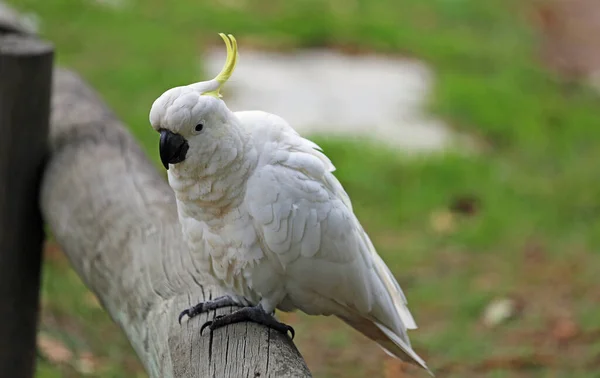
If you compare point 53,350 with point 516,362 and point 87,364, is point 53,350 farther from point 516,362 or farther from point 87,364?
point 516,362

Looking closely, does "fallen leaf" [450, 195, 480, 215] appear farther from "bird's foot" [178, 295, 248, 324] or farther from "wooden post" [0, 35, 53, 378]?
"bird's foot" [178, 295, 248, 324]

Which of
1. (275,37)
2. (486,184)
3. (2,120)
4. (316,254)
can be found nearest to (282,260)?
(316,254)

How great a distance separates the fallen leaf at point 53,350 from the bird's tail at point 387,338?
1.37 m

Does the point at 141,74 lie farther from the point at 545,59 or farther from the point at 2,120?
the point at 545,59

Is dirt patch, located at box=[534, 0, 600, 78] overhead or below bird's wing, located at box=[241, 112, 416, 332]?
below

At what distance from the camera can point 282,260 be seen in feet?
6.20

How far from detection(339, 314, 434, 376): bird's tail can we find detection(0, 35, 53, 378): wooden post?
1.12 metres

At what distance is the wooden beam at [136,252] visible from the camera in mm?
1750

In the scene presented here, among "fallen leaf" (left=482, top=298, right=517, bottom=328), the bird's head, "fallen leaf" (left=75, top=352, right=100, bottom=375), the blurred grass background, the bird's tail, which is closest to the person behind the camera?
the bird's head

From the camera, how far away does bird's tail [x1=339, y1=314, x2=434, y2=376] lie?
2.09 m

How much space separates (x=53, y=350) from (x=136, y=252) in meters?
1.20

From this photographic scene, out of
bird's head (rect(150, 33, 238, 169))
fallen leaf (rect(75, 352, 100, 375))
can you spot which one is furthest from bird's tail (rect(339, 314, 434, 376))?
fallen leaf (rect(75, 352, 100, 375))

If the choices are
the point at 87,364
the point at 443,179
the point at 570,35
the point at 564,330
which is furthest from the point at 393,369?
the point at 570,35

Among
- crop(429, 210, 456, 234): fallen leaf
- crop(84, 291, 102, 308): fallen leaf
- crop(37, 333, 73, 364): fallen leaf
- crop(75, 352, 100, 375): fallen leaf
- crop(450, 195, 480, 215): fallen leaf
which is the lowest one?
crop(84, 291, 102, 308): fallen leaf
